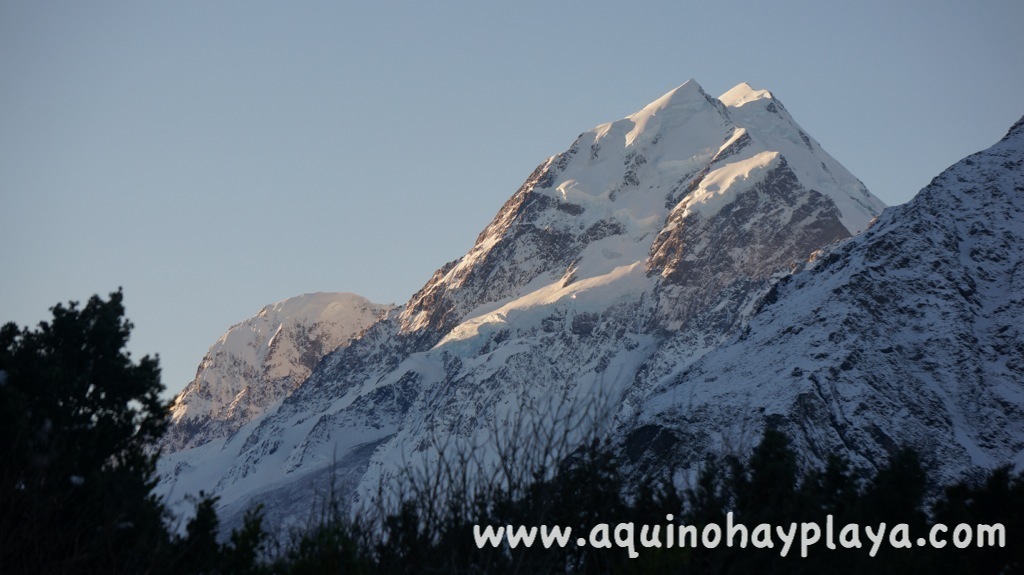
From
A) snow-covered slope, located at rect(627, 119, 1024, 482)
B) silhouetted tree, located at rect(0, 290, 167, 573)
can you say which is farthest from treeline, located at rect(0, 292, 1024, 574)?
snow-covered slope, located at rect(627, 119, 1024, 482)

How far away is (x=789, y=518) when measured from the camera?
1901 inches

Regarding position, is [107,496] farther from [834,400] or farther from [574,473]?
[834,400]

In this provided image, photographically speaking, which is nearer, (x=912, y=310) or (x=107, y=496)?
(x=107, y=496)

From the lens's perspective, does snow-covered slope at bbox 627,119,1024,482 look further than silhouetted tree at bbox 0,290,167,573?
Yes

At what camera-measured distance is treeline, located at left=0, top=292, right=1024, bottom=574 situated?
37375 millimetres

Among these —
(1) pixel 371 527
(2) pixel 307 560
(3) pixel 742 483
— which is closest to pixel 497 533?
(1) pixel 371 527

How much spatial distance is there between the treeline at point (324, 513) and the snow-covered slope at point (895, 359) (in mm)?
88998

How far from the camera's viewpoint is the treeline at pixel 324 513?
37.4 m

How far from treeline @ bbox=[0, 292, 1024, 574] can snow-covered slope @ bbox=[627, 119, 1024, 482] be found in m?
89.0

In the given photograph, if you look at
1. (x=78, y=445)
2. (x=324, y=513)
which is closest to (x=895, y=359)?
(x=324, y=513)

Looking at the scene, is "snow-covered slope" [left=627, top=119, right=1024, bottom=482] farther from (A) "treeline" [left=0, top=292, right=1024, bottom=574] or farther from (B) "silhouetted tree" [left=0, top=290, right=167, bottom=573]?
(B) "silhouetted tree" [left=0, top=290, right=167, bottom=573]

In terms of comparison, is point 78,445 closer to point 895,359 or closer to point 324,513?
point 324,513

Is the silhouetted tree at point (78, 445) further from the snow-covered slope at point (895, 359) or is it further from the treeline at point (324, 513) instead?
the snow-covered slope at point (895, 359)

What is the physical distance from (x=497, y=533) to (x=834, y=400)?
126 metres
